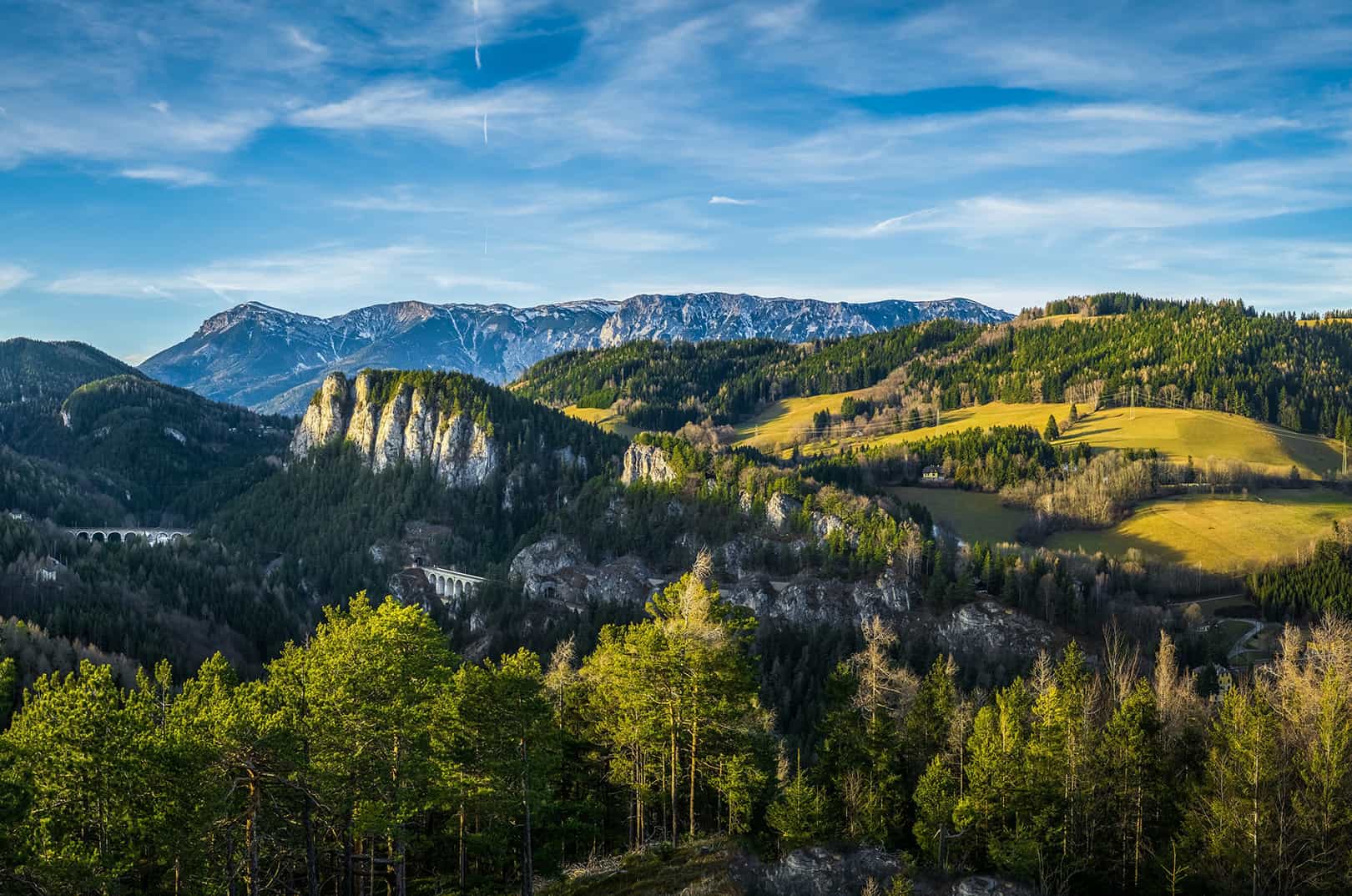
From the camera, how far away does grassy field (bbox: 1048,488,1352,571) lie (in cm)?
16400

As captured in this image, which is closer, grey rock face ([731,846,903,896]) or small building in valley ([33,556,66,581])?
grey rock face ([731,846,903,896])

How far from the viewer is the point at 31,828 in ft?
A: 102

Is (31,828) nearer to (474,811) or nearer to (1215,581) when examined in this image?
(474,811)

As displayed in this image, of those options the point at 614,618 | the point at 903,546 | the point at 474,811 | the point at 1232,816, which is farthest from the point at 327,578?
the point at 1232,816

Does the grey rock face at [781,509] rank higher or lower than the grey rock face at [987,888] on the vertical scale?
higher

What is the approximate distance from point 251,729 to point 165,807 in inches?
148

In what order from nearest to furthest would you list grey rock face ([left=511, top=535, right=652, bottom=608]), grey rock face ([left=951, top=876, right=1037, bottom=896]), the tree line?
1. the tree line
2. grey rock face ([left=951, top=876, right=1037, bottom=896])
3. grey rock face ([left=511, top=535, right=652, bottom=608])

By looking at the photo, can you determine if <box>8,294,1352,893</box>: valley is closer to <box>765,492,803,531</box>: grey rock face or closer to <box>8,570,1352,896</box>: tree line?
<box>8,570,1352,896</box>: tree line

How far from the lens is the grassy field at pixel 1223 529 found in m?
164

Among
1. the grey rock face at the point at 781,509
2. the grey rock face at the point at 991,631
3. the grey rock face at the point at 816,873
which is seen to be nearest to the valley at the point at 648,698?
the grey rock face at the point at 816,873

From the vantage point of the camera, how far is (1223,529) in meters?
172

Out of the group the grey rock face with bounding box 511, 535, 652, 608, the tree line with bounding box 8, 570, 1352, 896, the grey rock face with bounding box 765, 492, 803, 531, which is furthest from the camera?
the grey rock face with bounding box 765, 492, 803, 531

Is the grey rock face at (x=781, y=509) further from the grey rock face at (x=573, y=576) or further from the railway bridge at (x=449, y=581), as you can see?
the railway bridge at (x=449, y=581)

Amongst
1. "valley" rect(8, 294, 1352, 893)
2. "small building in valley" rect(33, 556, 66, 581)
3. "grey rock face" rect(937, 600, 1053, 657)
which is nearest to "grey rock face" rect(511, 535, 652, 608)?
"valley" rect(8, 294, 1352, 893)
